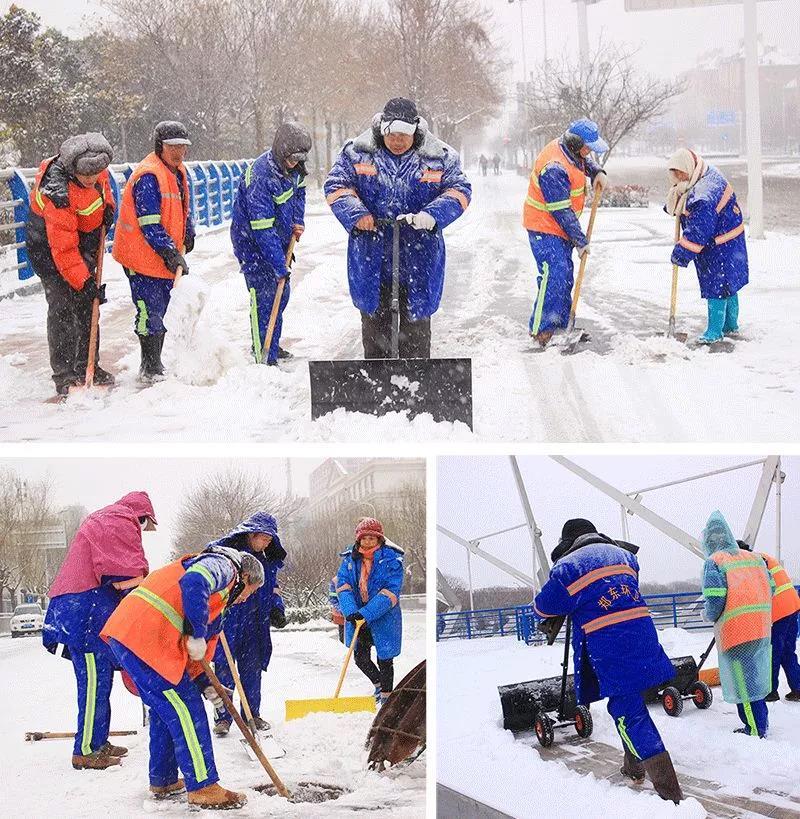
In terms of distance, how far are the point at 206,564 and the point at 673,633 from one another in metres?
1.51

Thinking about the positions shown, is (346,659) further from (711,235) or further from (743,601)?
(711,235)

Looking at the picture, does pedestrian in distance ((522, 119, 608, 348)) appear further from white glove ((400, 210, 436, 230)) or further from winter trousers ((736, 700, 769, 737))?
winter trousers ((736, 700, 769, 737))

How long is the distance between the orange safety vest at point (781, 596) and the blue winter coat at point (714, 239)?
149 centimetres

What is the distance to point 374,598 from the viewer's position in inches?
155

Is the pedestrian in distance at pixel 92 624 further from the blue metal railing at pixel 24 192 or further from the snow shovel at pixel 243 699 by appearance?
the blue metal railing at pixel 24 192

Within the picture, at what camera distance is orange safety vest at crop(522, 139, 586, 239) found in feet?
15.7

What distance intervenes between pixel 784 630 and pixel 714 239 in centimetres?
176

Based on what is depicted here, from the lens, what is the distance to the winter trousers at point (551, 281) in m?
4.97

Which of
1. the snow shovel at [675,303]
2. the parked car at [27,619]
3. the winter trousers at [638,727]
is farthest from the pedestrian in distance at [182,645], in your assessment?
the snow shovel at [675,303]

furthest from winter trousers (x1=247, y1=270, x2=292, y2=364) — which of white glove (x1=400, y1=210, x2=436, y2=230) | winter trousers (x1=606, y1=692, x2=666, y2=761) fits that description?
winter trousers (x1=606, y1=692, x2=666, y2=761)

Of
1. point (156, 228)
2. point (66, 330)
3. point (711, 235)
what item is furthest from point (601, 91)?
point (66, 330)

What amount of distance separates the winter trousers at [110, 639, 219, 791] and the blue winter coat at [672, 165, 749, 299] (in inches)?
105

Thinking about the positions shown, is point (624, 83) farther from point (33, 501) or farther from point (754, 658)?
point (33, 501)

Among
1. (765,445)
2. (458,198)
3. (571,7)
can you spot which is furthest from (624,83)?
(765,445)
